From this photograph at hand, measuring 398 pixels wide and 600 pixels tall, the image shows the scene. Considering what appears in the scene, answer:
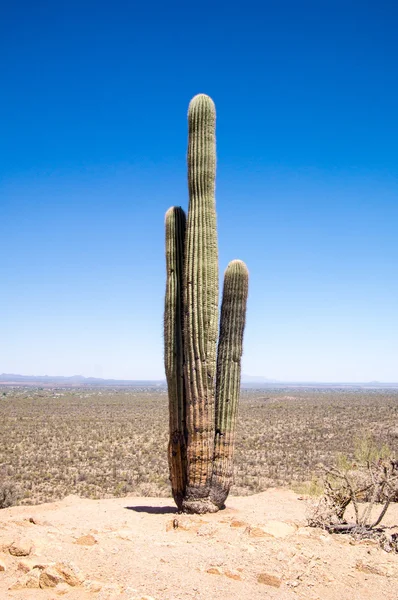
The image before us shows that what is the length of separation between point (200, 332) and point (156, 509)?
4.30 metres

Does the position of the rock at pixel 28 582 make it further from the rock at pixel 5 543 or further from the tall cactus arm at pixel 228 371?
the tall cactus arm at pixel 228 371

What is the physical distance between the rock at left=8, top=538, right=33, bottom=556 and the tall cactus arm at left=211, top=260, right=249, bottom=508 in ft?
13.3

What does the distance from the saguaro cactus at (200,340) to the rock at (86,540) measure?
2929mm

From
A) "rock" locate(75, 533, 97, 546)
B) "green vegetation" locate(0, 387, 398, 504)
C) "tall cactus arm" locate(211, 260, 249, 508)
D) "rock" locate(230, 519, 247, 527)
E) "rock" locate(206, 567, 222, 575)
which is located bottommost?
"green vegetation" locate(0, 387, 398, 504)

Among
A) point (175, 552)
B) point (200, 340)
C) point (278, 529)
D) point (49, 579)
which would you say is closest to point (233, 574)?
Answer: point (175, 552)

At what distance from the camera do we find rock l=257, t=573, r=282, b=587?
5254 mm

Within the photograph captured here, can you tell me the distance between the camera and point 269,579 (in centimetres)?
530

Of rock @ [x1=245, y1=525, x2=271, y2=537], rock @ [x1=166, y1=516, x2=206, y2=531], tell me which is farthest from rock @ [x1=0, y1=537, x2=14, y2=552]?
rock @ [x1=245, y1=525, x2=271, y2=537]

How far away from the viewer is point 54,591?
4879 mm

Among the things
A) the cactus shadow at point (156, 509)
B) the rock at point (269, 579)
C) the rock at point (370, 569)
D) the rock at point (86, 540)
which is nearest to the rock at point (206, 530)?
the rock at point (86, 540)

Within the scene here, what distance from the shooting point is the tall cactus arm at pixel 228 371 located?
9219 millimetres

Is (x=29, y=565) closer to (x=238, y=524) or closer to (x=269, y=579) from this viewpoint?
(x=269, y=579)

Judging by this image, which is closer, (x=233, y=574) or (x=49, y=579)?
(x=49, y=579)

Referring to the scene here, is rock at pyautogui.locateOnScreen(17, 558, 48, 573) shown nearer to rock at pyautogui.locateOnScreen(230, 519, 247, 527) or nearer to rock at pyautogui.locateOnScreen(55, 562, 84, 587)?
rock at pyautogui.locateOnScreen(55, 562, 84, 587)
